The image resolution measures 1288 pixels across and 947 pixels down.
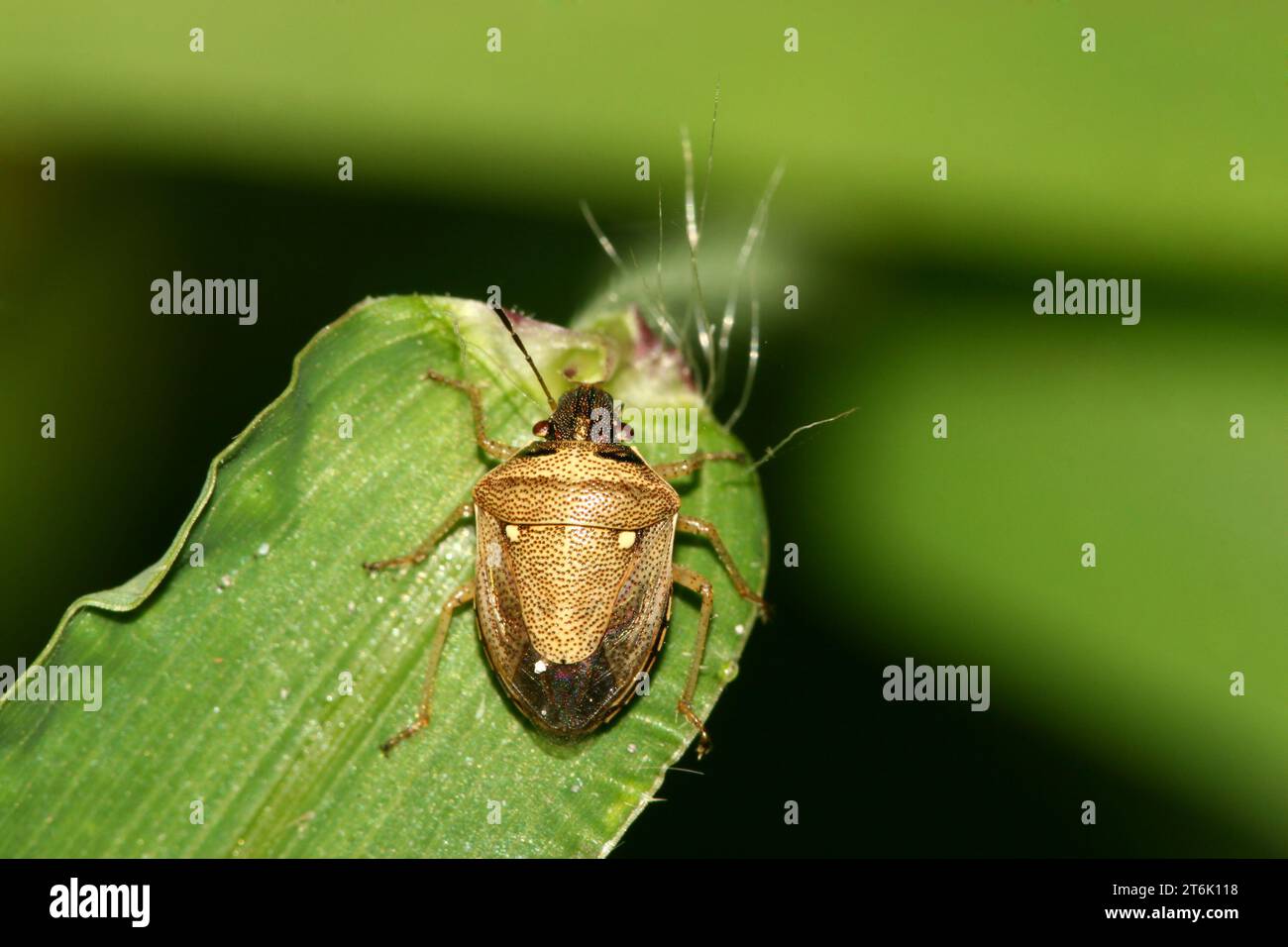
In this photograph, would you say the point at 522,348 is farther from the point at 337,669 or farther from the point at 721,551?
the point at 337,669

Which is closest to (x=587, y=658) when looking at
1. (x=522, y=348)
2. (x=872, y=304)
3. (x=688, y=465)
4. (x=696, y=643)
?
(x=696, y=643)

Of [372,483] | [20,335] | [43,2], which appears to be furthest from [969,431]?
[20,335]

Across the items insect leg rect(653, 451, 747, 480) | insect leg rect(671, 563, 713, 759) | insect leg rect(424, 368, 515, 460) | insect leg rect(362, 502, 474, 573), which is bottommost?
insect leg rect(671, 563, 713, 759)

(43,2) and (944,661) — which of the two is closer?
(43,2)

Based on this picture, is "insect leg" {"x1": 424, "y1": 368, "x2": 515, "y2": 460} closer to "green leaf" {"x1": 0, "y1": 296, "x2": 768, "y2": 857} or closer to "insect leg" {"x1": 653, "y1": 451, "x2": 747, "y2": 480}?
"green leaf" {"x1": 0, "y1": 296, "x2": 768, "y2": 857}

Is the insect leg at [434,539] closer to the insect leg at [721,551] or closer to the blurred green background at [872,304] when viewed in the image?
the insect leg at [721,551]

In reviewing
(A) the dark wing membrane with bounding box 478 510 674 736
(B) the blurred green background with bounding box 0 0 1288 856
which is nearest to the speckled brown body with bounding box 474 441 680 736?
(A) the dark wing membrane with bounding box 478 510 674 736
